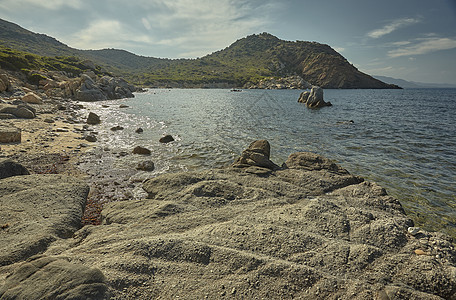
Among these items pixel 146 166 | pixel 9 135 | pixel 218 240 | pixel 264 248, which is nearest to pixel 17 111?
pixel 9 135

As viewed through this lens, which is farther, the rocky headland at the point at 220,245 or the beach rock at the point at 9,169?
the beach rock at the point at 9,169

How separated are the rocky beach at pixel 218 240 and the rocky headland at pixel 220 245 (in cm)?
3

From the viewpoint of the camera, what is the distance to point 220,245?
5.99 meters

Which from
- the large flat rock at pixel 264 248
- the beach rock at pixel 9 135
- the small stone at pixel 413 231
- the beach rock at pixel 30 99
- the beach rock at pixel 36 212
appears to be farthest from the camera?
the beach rock at pixel 30 99

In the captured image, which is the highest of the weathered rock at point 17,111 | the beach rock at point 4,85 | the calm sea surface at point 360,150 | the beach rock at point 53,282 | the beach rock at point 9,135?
the beach rock at point 4,85

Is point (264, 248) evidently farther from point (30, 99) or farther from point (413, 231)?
point (30, 99)

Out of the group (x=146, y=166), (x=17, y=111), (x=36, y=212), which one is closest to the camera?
(x=36, y=212)

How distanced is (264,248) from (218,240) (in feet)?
4.43

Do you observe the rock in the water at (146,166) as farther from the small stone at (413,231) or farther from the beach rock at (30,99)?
the beach rock at (30,99)

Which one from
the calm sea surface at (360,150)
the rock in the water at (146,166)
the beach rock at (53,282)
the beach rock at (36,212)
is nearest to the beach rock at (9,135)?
the calm sea surface at (360,150)

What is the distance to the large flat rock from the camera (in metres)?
4.77

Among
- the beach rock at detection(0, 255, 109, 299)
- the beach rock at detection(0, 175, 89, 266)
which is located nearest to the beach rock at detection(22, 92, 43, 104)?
the beach rock at detection(0, 175, 89, 266)

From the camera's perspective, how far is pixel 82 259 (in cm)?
529

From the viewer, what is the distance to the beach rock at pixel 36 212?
18.8 feet
